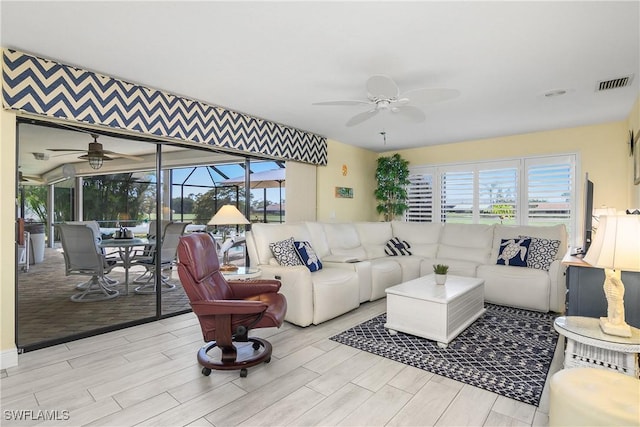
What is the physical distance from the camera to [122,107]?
3229 mm

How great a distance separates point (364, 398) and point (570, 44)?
301 centimetres

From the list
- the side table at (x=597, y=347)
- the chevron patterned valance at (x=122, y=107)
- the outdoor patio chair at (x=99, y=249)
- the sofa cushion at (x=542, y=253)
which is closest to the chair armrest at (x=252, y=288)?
the outdoor patio chair at (x=99, y=249)

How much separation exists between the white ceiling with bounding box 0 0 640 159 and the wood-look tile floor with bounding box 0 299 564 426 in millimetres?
2143

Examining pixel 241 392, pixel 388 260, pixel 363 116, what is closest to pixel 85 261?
pixel 241 392

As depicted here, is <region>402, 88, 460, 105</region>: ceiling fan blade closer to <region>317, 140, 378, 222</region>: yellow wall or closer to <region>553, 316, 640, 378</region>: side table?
<region>553, 316, 640, 378</region>: side table

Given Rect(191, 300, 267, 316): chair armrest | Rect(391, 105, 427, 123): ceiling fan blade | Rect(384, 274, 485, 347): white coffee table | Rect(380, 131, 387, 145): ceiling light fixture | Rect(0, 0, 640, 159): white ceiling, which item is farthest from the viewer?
Rect(380, 131, 387, 145): ceiling light fixture

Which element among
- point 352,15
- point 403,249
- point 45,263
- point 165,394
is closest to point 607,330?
point 352,15

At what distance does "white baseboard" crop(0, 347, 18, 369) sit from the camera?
8.48 ft

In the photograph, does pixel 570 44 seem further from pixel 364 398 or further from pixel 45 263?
pixel 45 263

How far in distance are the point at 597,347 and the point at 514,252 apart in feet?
9.17

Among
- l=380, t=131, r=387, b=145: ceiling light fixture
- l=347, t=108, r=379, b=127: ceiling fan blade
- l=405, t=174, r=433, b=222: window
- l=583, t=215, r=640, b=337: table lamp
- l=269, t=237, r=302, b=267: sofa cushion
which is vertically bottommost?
l=269, t=237, r=302, b=267: sofa cushion

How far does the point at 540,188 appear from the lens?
5258mm

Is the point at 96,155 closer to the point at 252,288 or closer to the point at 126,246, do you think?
the point at 126,246

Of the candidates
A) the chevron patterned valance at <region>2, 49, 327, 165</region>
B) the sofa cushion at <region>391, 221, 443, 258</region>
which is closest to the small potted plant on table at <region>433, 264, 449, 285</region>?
the sofa cushion at <region>391, 221, 443, 258</region>
